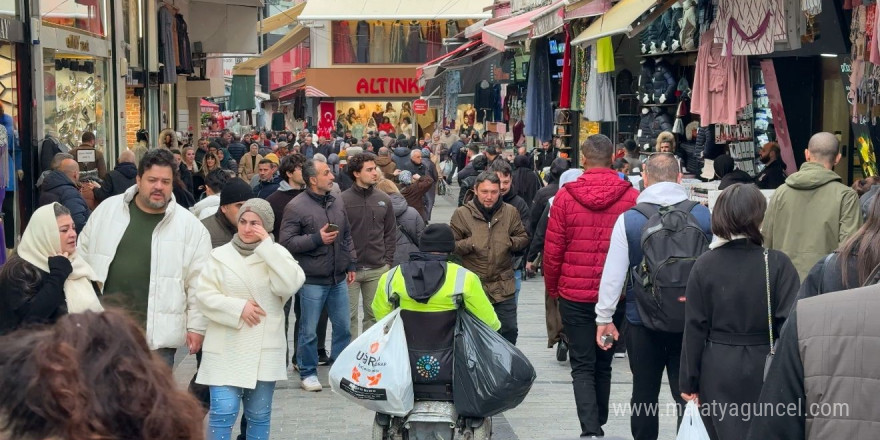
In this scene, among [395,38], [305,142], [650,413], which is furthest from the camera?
[395,38]

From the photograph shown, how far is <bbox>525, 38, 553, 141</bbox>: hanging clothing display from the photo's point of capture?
20.4m

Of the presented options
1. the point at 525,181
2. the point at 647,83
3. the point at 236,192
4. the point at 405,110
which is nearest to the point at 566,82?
the point at 525,181

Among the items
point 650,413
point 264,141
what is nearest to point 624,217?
point 650,413

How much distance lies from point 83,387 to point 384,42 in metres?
48.9

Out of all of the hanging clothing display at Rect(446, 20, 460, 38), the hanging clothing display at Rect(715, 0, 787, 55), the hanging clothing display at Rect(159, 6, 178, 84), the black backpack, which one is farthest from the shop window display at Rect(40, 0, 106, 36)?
the hanging clothing display at Rect(446, 20, 460, 38)

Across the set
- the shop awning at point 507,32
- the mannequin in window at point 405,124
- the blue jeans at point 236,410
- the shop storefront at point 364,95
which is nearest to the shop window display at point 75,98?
the shop awning at point 507,32

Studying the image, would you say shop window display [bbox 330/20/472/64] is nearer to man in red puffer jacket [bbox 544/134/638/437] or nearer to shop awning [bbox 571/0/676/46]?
shop awning [bbox 571/0/676/46]

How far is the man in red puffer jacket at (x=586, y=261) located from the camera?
23.5 ft

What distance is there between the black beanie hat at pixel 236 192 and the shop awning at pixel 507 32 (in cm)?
1055

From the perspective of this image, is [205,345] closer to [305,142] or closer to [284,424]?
[284,424]

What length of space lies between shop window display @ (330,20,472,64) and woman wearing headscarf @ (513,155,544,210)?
112ft

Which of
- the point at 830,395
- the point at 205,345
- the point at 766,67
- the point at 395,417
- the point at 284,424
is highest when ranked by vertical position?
the point at 766,67

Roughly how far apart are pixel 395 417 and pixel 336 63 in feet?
147

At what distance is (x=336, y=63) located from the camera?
50312 mm
